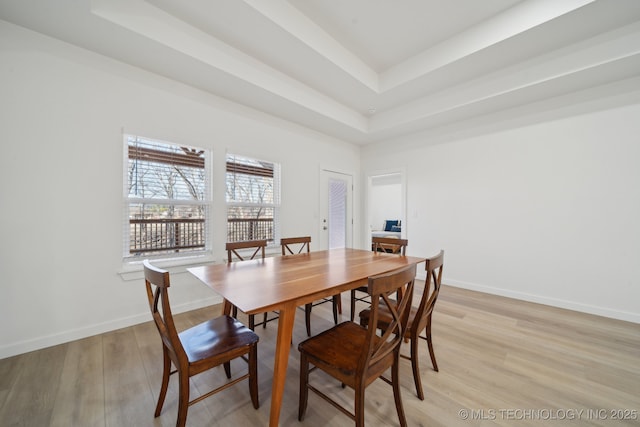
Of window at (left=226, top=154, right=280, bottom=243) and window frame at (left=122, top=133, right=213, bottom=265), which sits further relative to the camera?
window at (left=226, top=154, right=280, bottom=243)

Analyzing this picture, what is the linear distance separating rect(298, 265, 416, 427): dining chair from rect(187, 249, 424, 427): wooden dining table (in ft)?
0.67

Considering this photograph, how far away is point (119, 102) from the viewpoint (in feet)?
7.97

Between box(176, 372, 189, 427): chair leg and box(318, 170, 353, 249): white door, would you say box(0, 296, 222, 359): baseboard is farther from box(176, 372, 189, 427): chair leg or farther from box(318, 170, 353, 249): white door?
box(318, 170, 353, 249): white door

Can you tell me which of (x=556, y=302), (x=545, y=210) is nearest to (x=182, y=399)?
(x=556, y=302)

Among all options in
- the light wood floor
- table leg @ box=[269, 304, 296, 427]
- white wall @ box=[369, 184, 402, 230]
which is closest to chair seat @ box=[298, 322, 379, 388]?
table leg @ box=[269, 304, 296, 427]

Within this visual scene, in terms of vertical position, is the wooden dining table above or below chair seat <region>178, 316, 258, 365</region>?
above

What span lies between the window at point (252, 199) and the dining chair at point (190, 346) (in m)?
1.88

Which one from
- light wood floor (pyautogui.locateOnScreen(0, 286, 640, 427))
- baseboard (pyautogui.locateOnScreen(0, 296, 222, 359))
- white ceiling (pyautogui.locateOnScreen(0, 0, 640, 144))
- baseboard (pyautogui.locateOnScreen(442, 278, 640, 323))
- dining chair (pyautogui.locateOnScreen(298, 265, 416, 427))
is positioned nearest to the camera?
dining chair (pyautogui.locateOnScreen(298, 265, 416, 427))

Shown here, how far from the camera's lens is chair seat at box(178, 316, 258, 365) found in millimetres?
1285

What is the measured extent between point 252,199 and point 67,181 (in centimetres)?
189

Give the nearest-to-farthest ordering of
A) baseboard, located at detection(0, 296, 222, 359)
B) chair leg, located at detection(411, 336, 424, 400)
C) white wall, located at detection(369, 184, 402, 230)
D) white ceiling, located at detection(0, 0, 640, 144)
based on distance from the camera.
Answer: chair leg, located at detection(411, 336, 424, 400)
baseboard, located at detection(0, 296, 222, 359)
white ceiling, located at detection(0, 0, 640, 144)
white wall, located at detection(369, 184, 402, 230)

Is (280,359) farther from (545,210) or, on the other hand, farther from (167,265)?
(545,210)

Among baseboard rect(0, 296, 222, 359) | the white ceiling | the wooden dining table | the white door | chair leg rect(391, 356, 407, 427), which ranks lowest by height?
baseboard rect(0, 296, 222, 359)

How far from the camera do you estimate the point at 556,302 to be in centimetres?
305
